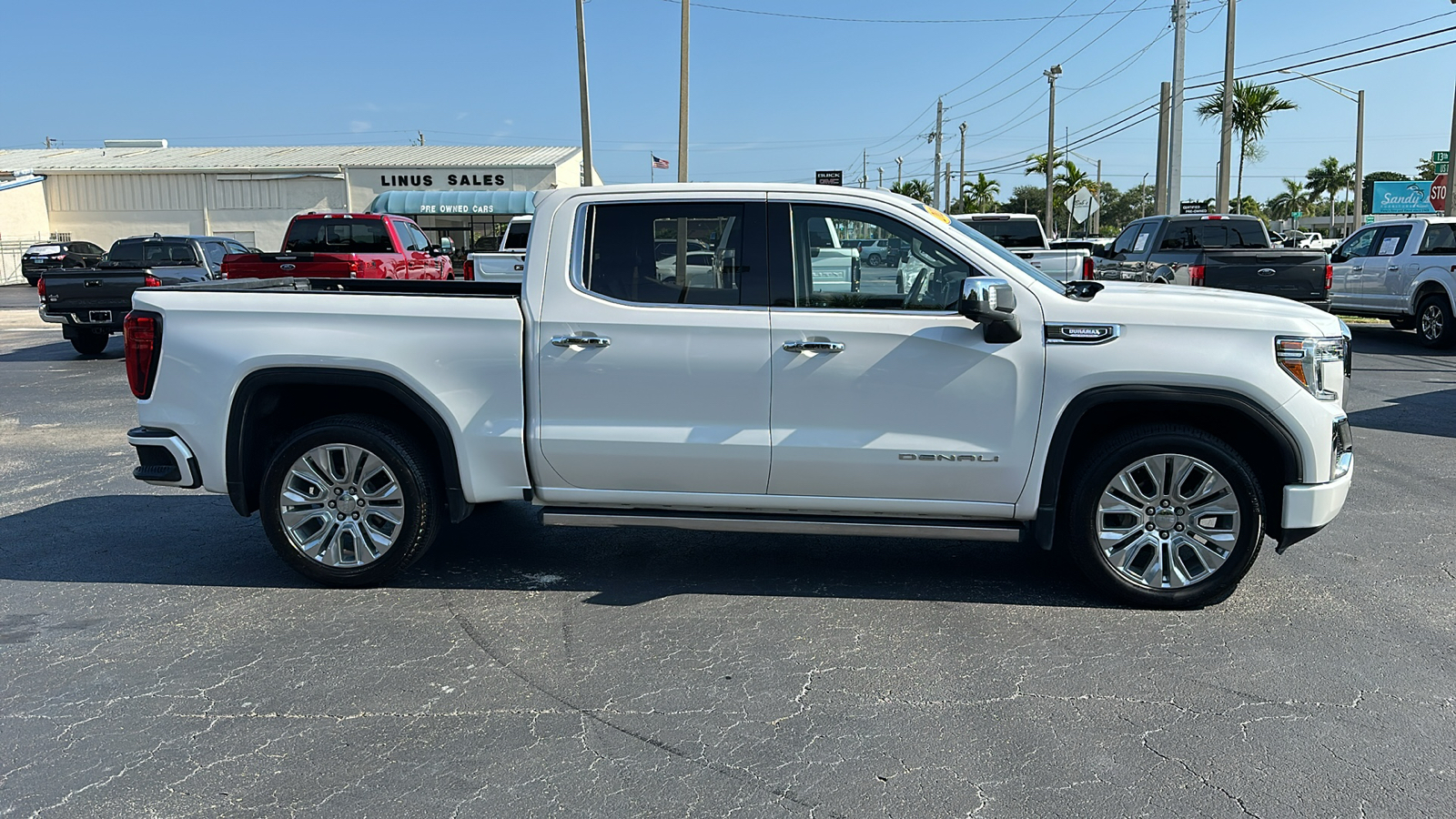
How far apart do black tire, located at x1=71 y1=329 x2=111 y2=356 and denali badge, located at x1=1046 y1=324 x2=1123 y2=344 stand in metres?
15.3

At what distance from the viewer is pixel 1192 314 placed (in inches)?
191

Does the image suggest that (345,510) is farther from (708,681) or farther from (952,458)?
(952,458)

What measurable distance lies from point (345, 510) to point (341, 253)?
11.9 m

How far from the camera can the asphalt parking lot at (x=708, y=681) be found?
346 cm

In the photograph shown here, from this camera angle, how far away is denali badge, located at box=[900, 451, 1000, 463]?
495cm

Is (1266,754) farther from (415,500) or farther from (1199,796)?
(415,500)

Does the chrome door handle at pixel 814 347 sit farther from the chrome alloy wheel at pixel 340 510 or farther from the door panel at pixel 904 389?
the chrome alloy wheel at pixel 340 510

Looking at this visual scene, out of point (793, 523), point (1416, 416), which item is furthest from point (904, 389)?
point (1416, 416)

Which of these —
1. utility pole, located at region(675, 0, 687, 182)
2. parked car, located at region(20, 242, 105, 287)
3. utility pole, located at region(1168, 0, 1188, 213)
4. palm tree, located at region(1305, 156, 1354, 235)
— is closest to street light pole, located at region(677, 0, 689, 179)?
utility pole, located at region(675, 0, 687, 182)

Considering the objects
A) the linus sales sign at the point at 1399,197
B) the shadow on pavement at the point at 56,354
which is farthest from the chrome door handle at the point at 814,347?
the linus sales sign at the point at 1399,197

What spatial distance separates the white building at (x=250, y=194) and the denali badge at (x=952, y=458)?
4478 centimetres

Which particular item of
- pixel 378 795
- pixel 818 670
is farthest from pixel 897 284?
pixel 378 795

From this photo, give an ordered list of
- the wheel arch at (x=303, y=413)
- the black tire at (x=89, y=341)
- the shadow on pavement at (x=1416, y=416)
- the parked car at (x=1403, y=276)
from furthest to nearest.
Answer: the black tire at (x=89, y=341) → the parked car at (x=1403, y=276) → the shadow on pavement at (x=1416, y=416) → the wheel arch at (x=303, y=413)

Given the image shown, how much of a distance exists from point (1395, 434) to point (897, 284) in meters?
6.47
